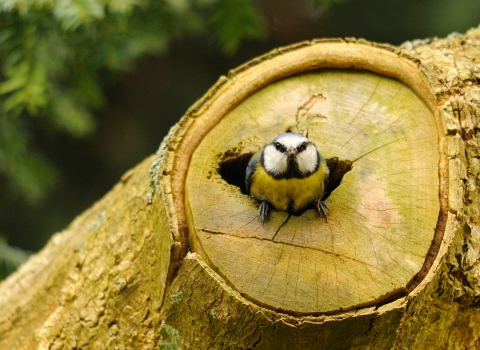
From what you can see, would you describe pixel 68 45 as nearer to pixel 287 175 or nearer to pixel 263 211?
A: pixel 287 175

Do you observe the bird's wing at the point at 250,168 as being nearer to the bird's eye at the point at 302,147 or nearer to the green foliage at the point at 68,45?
the bird's eye at the point at 302,147

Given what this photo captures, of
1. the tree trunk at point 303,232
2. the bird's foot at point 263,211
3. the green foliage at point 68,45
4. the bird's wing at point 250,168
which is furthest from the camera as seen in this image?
the green foliage at point 68,45

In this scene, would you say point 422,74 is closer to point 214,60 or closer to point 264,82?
point 264,82

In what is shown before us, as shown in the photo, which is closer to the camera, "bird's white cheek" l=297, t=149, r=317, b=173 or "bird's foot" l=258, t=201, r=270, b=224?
"bird's foot" l=258, t=201, r=270, b=224

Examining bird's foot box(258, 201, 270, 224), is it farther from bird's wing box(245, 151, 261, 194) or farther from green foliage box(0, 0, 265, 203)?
green foliage box(0, 0, 265, 203)

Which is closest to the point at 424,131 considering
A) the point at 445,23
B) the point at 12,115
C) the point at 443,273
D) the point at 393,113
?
the point at 393,113

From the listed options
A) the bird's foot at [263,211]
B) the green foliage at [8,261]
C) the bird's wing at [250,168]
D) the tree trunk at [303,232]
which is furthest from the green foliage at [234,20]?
the green foliage at [8,261]

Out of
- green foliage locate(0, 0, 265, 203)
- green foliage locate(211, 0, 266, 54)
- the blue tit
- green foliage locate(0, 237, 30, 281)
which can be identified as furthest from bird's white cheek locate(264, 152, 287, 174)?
green foliage locate(0, 237, 30, 281)
